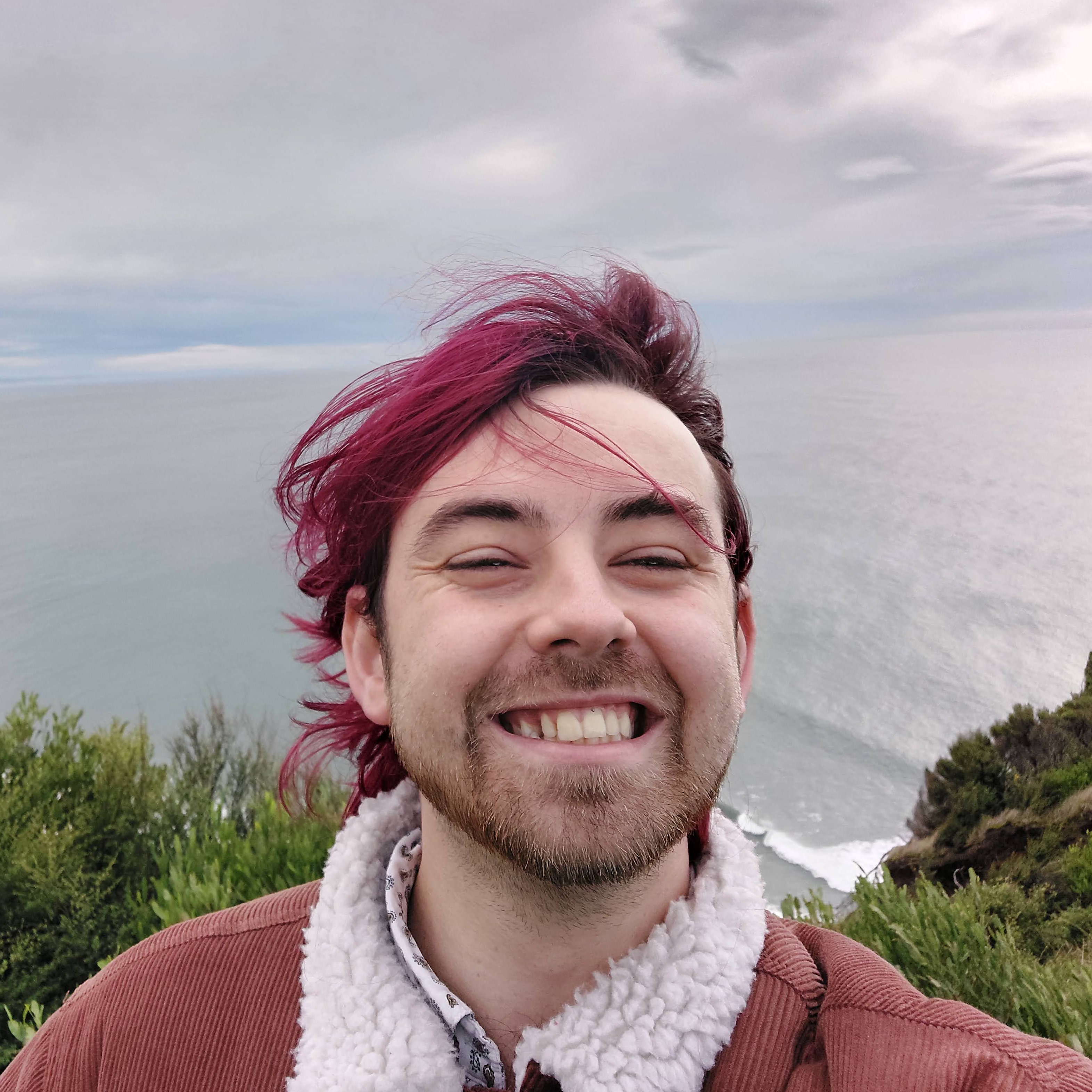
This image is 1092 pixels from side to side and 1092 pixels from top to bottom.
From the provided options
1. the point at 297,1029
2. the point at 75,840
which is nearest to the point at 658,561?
the point at 297,1029

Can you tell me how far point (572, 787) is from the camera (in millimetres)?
1308

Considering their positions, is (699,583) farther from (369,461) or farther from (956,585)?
(956,585)

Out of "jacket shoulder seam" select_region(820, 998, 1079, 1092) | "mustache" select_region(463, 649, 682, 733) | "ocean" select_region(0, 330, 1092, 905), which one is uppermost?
"mustache" select_region(463, 649, 682, 733)

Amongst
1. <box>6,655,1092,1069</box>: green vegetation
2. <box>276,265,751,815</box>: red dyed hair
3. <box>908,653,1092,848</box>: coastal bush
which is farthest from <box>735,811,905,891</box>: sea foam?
<box>276,265,751,815</box>: red dyed hair

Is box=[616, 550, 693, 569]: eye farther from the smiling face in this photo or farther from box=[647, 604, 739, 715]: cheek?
box=[647, 604, 739, 715]: cheek

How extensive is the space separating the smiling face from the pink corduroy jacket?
32 cm

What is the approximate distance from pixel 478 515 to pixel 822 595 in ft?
305

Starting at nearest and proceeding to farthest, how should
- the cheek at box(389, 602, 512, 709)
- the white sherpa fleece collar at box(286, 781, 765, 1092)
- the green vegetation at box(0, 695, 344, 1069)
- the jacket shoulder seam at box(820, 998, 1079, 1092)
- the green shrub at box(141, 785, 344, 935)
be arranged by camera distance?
the jacket shoulder seam at box(820, 998, 1079, 1092) < the white sherpa fleece collar at box(286, 781, 765, 1092) < the cheek at box(389, 602, 512, 709) < the green shrub at box(141, 785, 344, 935) < the green vegetation at box(0, 695, 344, 1069)

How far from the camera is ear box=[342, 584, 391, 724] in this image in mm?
1725

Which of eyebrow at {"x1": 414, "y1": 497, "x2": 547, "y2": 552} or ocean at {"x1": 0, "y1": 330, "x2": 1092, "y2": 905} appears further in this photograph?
ocean at {"x1": 0, "y1": 330, "x2": 1092, "y2": 905}

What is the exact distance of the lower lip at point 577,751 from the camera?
1.30 m

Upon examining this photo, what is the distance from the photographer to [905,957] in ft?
10.5

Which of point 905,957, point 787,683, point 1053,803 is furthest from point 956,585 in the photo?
point 905,957

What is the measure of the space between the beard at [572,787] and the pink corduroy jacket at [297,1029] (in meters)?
0.31
